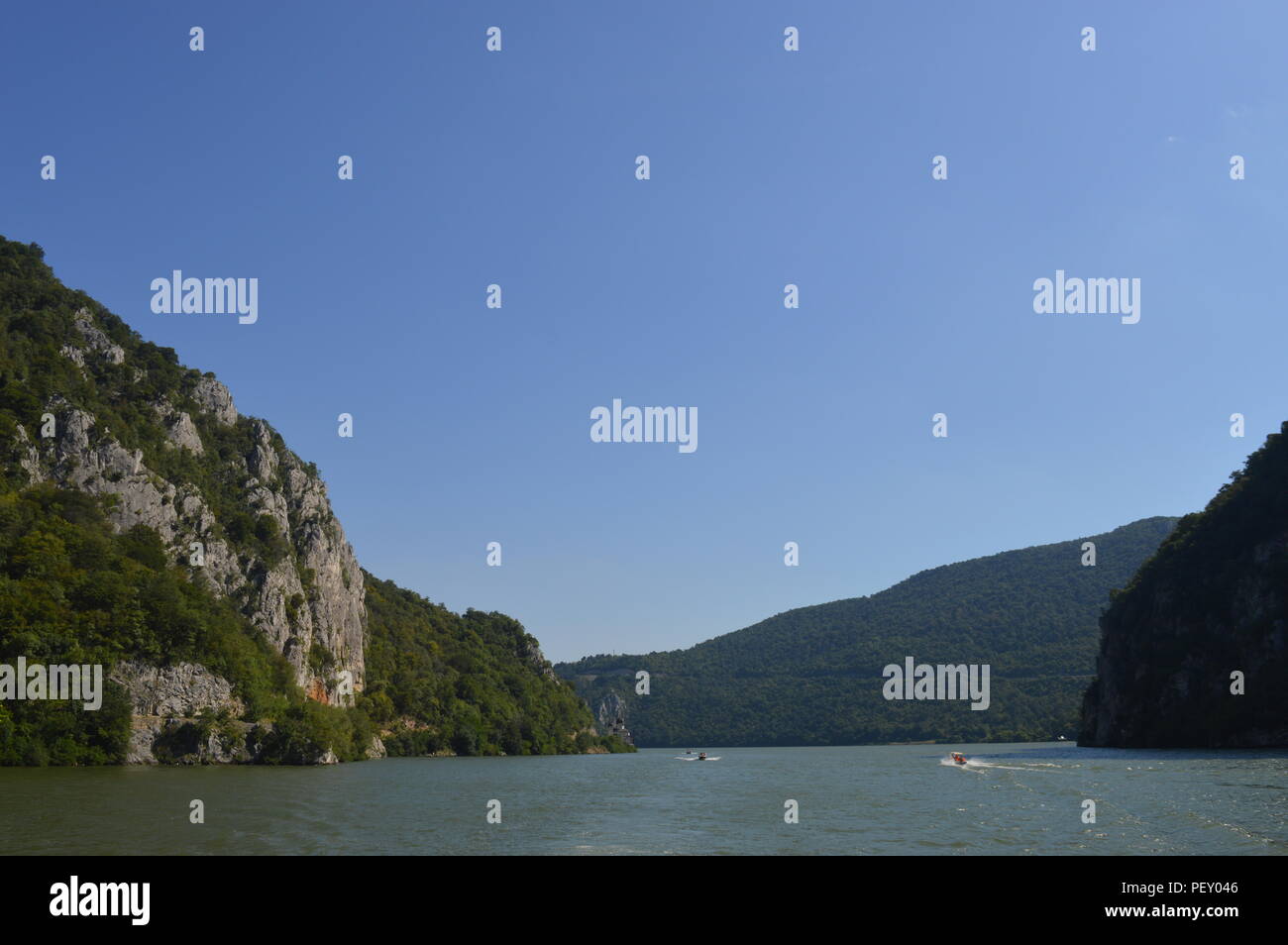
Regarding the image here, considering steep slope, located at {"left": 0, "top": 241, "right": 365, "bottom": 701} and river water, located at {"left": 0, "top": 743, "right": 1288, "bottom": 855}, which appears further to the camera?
steep slope, located at {"left": 0, "top": 241, "right": 365, "bottom": 701}

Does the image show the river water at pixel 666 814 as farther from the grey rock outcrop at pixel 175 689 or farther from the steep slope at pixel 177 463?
the steep slope at pixel 177 463

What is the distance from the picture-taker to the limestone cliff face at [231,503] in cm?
9594

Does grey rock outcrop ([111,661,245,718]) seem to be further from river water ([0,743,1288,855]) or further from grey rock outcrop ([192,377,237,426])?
grey rock outcrop ([192,377,237,426])

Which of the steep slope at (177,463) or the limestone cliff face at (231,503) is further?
the limestone cliff face at (231,503)

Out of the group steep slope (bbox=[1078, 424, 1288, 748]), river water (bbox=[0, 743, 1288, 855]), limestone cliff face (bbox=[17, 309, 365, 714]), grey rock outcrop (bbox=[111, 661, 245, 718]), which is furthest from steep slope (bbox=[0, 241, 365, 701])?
steep slope (bbox=[1078, 424, 1288, 748])

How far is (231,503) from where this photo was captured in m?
123

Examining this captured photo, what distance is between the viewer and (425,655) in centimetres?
17350

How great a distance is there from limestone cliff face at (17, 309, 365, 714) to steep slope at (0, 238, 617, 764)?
25 cm

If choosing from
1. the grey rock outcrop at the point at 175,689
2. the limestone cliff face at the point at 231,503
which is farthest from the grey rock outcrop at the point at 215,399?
the grey rock outcrop at the point at 175,689

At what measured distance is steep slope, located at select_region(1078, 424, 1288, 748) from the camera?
9638cm

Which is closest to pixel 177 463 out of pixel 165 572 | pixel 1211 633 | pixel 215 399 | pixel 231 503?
pixel 231 503

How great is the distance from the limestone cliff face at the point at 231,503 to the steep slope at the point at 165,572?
0.25 meters
